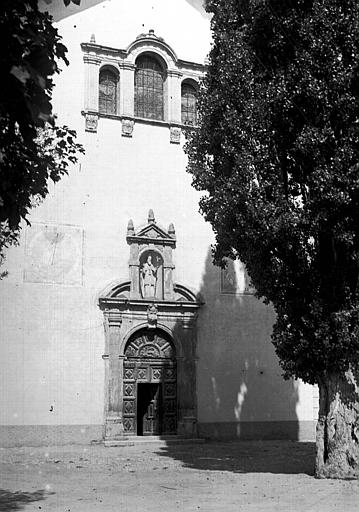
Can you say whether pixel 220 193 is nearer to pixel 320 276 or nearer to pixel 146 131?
pixel 320 276

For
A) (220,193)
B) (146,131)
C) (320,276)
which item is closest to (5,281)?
(146,131)

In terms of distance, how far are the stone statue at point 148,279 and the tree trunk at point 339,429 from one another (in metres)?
7.86

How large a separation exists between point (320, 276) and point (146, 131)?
907cm

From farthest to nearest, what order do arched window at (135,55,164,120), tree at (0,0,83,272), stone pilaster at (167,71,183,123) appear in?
stone pilaster at (167,71,183,123), arched window at (135,55,164,120), tree at (0,0,83,272)

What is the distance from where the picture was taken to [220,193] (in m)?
13.4

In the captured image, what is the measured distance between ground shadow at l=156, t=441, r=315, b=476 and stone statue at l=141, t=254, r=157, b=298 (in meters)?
4.10

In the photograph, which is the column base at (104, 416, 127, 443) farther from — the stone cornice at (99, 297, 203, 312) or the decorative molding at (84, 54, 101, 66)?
the decorative molding at (84, 54, 101, 66)

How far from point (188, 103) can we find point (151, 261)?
4850 millimetres

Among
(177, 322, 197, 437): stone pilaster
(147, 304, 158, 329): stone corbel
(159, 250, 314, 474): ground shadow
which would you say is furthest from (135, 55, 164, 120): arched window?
(177, 322, 197, 437): stone pilaster

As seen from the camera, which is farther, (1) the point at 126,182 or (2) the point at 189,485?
(1) the point at 126,182

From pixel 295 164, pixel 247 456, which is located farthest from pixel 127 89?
pixel 247 456

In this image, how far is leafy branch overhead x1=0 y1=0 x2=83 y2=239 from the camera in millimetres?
4574

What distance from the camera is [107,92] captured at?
66.3 feet

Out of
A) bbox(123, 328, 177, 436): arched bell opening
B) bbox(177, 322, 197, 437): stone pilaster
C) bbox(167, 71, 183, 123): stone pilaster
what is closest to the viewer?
bbox(123, 328, 177, 436): arched bell opening
